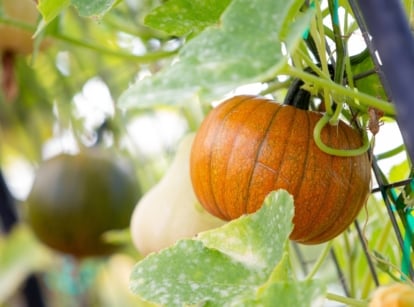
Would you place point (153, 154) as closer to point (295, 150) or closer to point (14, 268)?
point (14, 268)

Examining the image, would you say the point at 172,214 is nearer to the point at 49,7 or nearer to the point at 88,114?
the point at 49,7

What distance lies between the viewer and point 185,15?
1.67 feet

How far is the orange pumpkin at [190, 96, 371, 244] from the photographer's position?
519mm

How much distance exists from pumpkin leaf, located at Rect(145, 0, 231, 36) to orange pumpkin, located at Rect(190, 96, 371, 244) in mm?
72

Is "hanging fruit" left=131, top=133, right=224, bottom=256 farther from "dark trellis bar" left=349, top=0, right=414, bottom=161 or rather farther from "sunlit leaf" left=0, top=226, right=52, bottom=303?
"sunlit leaf" left=0, top=226, right=52, bottom=303

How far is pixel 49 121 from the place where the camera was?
1.60 metres

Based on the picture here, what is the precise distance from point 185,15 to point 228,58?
20 centimetres

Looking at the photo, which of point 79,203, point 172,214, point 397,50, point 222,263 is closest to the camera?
point 397,50

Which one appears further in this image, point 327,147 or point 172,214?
point 172,214

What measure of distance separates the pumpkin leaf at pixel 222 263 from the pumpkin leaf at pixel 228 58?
0.12 m

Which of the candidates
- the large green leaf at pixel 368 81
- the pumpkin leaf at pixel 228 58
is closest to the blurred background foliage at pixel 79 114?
the large green leaf at pixel 368 81

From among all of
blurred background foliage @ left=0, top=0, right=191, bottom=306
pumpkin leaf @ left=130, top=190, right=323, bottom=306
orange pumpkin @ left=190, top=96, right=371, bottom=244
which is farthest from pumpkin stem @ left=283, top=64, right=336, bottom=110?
blurred background foliage @ left=0, top=0, right=191, bottom=306

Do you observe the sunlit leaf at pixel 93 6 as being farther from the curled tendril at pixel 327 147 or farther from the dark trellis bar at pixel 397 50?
the dark trellis bar at pixel 397 50

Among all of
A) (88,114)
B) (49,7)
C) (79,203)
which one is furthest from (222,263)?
(88,114)
